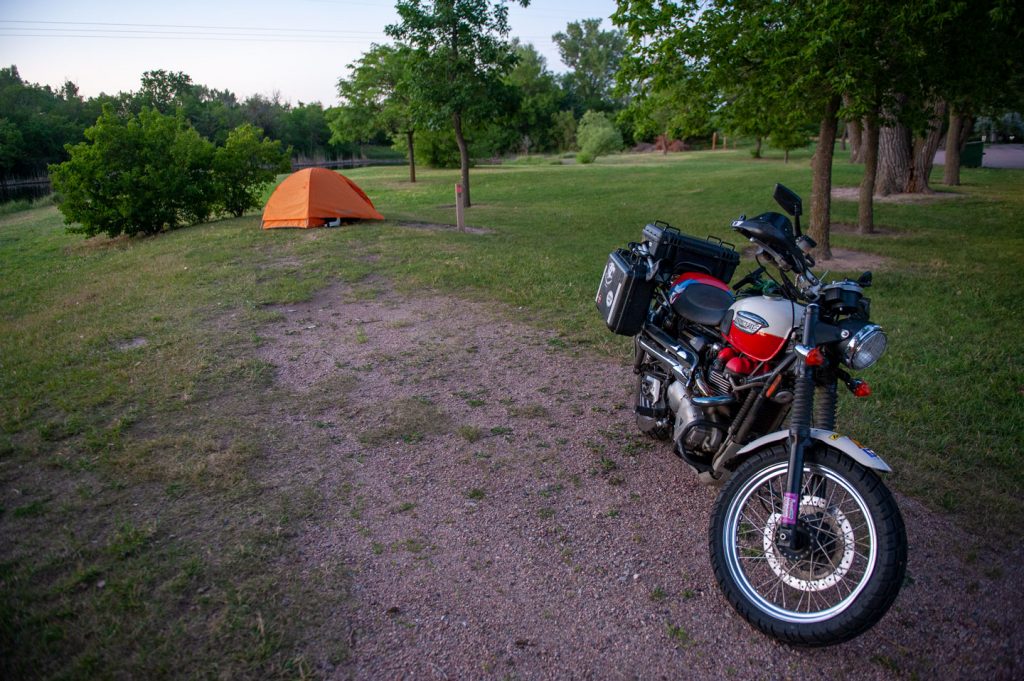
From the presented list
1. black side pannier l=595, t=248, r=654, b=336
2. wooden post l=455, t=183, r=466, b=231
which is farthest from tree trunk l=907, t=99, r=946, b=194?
black side pannier l=595, t=248, r=654, b=336

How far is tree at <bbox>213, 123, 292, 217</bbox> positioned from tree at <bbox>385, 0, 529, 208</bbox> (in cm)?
377

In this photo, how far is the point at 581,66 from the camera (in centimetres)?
10294

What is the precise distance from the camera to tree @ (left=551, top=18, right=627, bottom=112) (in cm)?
9938

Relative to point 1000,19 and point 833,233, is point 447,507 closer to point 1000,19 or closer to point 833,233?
point 1000,19

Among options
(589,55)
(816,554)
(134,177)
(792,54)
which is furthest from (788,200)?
(589,55)

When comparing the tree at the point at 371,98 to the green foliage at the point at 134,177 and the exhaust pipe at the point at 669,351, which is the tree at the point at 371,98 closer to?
the green foliage at the point at 134,177

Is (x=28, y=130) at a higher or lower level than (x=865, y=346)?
higher

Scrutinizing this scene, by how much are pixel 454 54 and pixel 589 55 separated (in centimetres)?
9319

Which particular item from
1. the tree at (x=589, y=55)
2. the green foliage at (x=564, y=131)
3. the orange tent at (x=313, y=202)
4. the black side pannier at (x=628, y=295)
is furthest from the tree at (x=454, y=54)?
the tree at (x=589, y=55)

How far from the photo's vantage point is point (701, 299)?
11.4ft

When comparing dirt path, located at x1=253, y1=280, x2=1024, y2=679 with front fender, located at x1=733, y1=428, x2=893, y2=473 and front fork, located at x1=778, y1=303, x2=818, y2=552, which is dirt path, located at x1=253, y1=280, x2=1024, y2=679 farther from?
front fender, located at x1=733, y1=428, x2=893, y2=473

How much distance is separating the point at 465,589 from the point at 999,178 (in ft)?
90.2

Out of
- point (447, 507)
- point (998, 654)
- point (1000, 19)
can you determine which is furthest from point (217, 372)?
point (1000, 19)

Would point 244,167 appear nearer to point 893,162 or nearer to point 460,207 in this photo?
point 460,207
